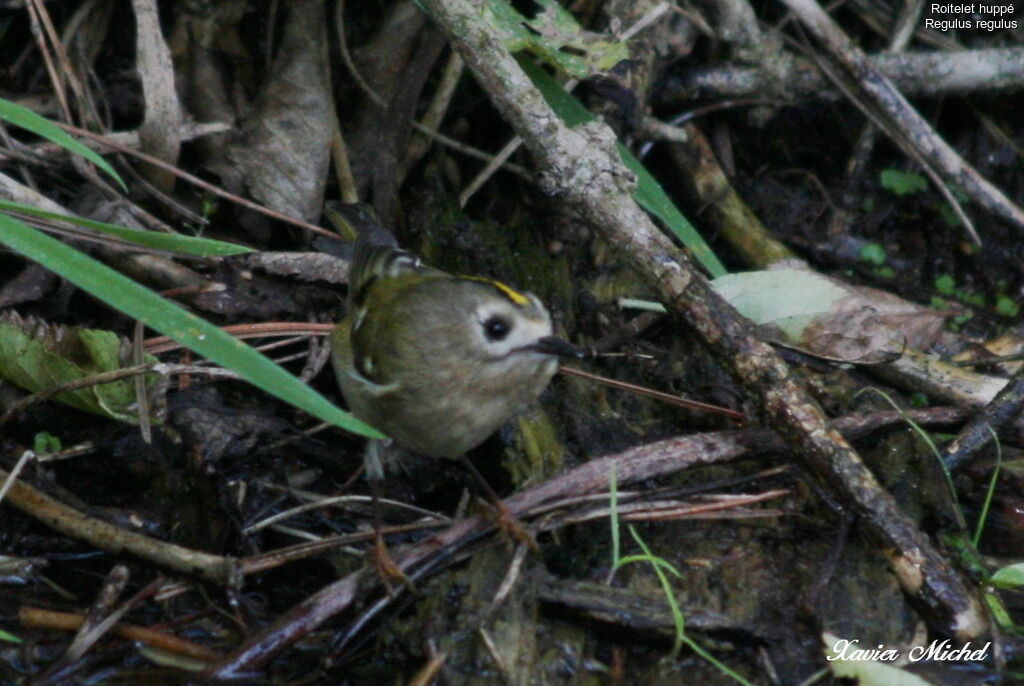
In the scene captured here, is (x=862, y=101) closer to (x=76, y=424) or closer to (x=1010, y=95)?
(x=1010, y=95)

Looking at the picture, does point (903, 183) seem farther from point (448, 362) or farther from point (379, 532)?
point (379, 532)

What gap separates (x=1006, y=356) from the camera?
13.7 ft

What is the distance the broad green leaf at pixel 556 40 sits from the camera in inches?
160

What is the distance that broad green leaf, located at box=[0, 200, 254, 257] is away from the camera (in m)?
3.32

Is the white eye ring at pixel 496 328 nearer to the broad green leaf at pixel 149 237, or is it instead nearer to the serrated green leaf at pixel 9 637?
the broad green leaf at pixel 149 237

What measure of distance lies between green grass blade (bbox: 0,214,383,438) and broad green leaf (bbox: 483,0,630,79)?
1576 millimetres

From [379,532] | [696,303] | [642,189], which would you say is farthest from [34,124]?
[642,189]

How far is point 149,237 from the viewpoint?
11.1 ft

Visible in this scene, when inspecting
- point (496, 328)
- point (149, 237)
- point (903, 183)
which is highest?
point (149, 237)

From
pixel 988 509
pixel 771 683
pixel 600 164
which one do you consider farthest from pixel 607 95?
pixel 771 683
